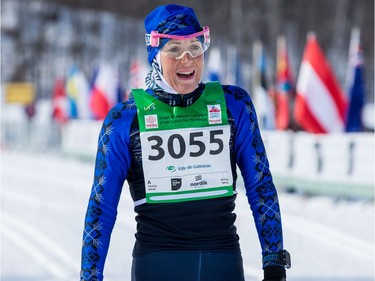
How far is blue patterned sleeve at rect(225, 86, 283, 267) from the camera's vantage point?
3.13 meters

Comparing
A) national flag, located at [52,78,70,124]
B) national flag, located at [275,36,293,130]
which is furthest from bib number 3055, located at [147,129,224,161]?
national flag, located at [52,78,70,124]

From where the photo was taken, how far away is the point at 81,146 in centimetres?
2738

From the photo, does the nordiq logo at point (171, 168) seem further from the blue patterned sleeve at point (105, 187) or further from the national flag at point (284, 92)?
the national flag at point (284, 92)

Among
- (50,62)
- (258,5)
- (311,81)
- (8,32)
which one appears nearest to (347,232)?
(311,81)

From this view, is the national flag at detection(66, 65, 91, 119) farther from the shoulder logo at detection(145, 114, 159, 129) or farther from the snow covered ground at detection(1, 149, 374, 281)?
the shoulder logo at detection(145, 114, 159, 129)

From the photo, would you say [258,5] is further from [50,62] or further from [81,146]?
[81,146]

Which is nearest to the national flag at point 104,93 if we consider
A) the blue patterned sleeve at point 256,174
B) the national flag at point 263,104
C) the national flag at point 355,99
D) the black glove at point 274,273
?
the national flag at point 263,104

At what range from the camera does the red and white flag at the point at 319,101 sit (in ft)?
52.9

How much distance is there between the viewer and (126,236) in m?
10.4

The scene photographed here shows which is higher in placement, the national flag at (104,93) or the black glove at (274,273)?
the national flag at (104,93)

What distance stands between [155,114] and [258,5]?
2290 inches

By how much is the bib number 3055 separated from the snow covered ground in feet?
15.5

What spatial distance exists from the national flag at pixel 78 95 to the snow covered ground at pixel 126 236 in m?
14.5

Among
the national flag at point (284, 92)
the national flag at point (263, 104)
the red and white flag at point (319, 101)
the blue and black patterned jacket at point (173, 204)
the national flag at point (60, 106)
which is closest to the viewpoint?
the blue and black patterned jacket at point (173, 204)
